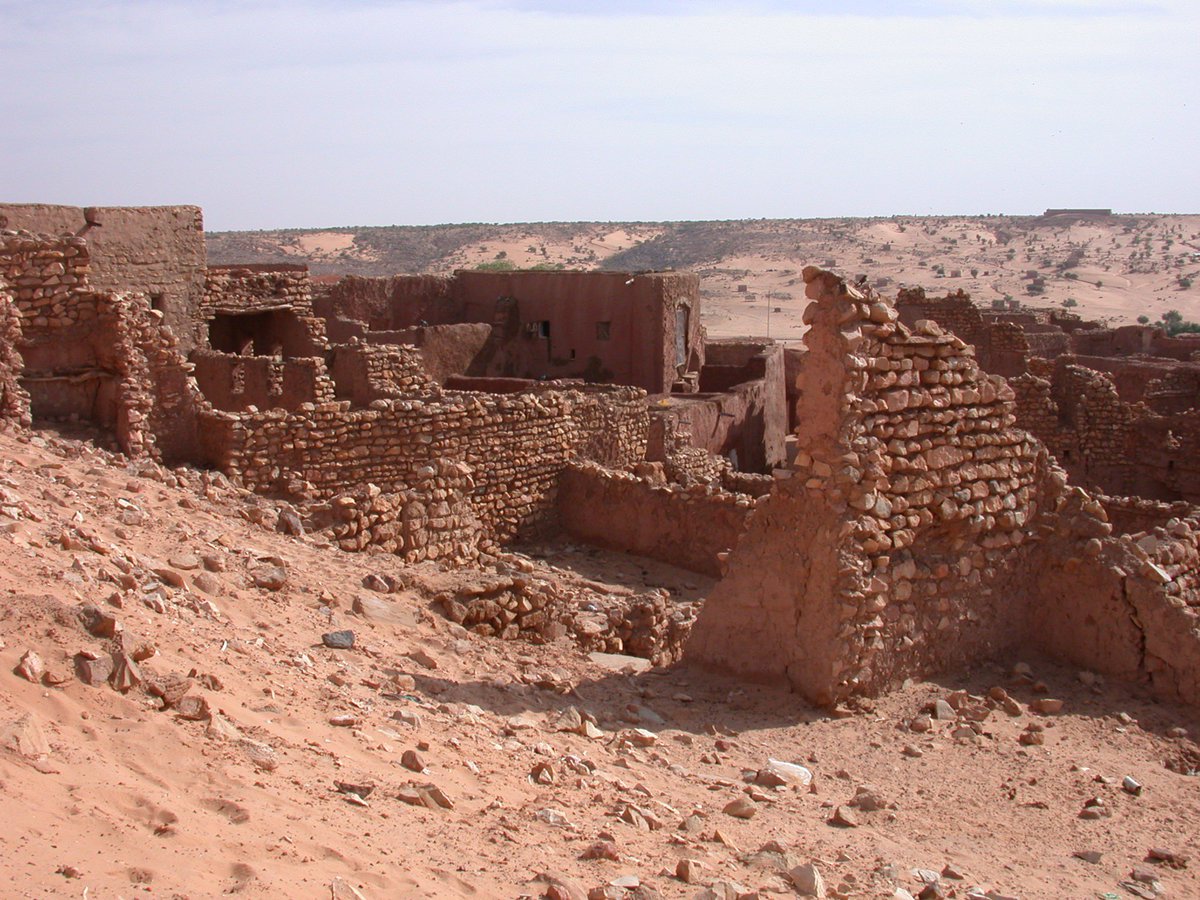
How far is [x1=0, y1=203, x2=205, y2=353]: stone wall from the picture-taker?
13828 mm

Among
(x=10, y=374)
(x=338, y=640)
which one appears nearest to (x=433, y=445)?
(x=10, y=374)

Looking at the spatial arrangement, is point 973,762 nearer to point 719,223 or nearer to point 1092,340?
point 1092,340

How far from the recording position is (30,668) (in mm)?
4316

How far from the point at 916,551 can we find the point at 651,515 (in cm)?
514

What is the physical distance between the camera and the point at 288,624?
251 inches

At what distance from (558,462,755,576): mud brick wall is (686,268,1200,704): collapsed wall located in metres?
3.70

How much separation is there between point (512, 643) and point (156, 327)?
476cm

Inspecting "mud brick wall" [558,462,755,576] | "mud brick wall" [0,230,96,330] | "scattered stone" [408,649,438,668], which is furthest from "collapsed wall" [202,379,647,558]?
"scattered stone" [408,649,438,668]

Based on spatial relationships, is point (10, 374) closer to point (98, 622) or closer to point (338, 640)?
point (338, 640)

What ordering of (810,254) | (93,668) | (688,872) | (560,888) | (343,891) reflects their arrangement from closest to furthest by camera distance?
1. (343,891)
2. (560,888)
3. (688,872)
4. (93,668)
5. (810,254)

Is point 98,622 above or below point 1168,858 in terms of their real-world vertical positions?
above

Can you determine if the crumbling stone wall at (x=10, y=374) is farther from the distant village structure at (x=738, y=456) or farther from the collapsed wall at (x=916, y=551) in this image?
the collapsed wall at (x=916, y=551)

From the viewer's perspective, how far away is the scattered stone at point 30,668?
14.1 feet

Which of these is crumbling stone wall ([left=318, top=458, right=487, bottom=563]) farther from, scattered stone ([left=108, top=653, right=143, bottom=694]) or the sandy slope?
scattered stone ([left=108, top=653, right=143, bottom=694])
